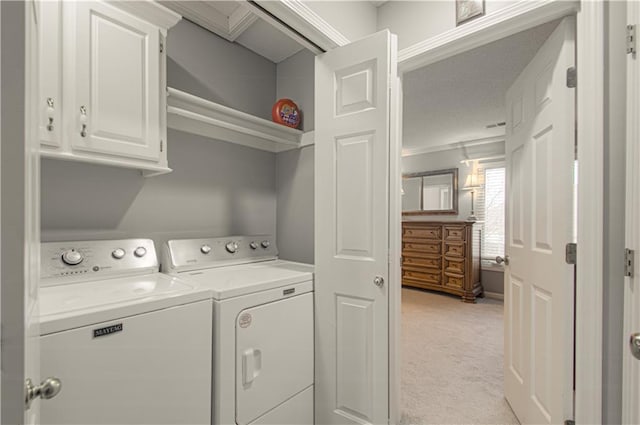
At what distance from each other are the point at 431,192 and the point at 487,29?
4.15m

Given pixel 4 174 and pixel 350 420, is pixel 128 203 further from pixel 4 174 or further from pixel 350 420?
pixel 350 420

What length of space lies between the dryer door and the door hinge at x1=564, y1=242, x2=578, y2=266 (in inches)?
50.7

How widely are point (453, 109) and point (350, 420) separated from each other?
11.3 ft

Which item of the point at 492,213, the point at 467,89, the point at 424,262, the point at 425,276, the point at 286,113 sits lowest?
the point at 425,276

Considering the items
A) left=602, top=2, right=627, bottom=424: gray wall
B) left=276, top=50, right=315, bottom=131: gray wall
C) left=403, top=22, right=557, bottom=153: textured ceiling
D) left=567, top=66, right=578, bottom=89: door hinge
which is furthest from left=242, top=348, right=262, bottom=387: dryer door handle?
left=403, top=22, right=557, bottom=153: textured ceiling

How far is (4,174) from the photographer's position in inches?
16.3

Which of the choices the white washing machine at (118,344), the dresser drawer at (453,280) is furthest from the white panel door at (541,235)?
→ the dresser drawer at (453,280)

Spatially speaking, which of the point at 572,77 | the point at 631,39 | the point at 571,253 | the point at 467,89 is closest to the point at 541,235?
the point at 571,253

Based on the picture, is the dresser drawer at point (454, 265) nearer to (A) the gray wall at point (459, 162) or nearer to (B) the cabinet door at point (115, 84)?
(A) the gray wall at point (459, 162)

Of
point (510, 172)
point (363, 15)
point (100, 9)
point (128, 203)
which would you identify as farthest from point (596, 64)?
point (128, 203)

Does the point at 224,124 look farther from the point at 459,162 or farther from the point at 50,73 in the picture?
the point at 459,162

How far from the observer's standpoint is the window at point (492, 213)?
15.3 ft

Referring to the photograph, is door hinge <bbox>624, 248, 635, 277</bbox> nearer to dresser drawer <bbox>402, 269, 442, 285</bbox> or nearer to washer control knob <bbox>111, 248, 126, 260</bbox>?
washer control knob <bbox>111, 248, 126, 260</bbox>

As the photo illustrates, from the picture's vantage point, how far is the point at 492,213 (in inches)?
186
